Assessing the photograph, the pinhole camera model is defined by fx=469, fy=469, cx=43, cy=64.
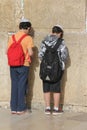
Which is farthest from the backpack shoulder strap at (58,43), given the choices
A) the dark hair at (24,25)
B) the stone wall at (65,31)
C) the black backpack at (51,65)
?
the dark hair at (24,25)

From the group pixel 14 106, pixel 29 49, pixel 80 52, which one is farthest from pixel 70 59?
pixel 14 106

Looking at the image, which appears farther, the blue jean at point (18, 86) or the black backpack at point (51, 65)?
the blue jean at point (18, 86)

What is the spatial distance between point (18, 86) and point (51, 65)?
2.67 ft

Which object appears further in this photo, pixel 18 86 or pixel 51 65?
pixel 18 86

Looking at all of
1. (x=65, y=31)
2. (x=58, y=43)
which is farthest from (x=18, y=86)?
(x=65, y=31)

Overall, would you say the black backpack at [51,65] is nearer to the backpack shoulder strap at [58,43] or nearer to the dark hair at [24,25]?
the backpack shoulder strap at [58,43]

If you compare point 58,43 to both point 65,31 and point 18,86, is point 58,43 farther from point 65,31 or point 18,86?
point 18,86

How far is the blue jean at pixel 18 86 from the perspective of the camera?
8.87 meters

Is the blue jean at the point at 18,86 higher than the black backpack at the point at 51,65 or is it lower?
lower

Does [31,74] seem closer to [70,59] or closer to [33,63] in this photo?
[33,63]

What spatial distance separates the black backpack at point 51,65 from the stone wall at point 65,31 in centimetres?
39

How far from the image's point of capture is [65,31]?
8.97 meters

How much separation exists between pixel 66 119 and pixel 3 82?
1.75 m

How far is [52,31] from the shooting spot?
28.9 feet
